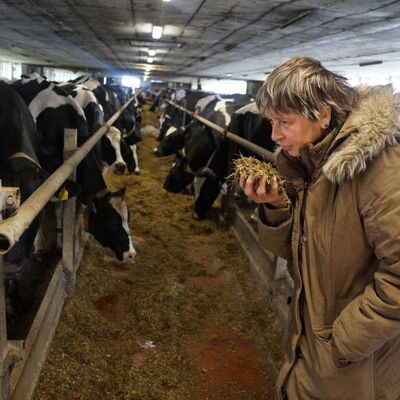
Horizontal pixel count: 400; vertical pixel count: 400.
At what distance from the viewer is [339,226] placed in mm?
1408

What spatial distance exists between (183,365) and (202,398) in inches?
13.0

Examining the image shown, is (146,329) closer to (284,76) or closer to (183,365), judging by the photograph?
(183,365)

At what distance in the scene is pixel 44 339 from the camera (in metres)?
2.63

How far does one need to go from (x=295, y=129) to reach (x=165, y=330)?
232 centimetres

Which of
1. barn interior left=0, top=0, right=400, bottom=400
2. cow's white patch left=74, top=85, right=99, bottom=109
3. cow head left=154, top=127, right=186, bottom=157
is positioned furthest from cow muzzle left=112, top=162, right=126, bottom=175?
cow head left=154, top=127, right=186, bottom=157

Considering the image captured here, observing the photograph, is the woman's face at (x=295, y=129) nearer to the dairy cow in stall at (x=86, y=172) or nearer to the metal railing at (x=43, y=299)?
the metal railing at (x=43, y=299)

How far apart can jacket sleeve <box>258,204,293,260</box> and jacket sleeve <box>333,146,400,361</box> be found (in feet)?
1.38

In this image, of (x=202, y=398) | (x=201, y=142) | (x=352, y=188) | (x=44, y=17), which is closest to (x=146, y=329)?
(x=202, y=398)

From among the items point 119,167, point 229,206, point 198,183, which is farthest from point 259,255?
point 119,167

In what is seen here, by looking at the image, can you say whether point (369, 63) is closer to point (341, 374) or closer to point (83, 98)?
point (83, 98)

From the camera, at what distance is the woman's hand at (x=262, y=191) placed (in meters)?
1.60

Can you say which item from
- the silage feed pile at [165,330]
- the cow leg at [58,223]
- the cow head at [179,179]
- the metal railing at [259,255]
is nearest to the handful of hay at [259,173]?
the metal railing at [259,255]

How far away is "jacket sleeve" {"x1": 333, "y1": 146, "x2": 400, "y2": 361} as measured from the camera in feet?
4.10

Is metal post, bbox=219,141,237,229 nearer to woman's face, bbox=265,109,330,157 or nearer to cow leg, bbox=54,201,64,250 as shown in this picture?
cow leg, bbox=54,201,64,250
